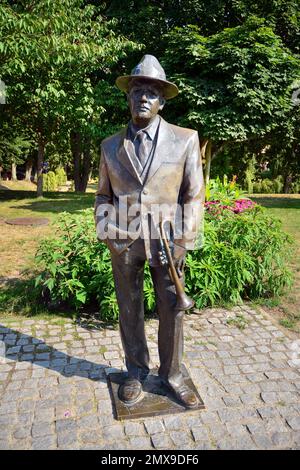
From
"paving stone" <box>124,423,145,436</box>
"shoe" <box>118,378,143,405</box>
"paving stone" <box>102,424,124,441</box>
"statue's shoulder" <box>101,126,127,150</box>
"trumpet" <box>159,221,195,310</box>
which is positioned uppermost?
"statue's shoulder" <box>101,126,127,150</box>

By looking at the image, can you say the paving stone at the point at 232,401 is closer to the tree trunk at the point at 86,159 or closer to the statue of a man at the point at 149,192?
the statue of a man at the point at 149,192

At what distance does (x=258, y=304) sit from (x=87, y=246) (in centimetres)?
258

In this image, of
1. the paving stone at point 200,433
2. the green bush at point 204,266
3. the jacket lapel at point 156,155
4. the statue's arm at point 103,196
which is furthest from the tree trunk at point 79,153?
the paving stone at point 200,433

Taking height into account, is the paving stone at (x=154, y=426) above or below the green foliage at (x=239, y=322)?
below

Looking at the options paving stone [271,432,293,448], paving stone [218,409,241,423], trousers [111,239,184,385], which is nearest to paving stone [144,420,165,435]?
trousers [111,239,184,385]

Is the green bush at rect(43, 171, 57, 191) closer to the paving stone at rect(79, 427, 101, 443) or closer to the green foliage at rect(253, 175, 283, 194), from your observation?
the green foliage at rect(253, 175, 283, 194)

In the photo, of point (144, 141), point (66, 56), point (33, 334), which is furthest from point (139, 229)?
point (66, 56)

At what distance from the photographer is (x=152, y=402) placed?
331 centimetres

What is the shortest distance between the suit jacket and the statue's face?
6.5 inches

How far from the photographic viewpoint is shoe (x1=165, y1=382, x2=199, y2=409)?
10.7 ft

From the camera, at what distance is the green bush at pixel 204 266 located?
5.08m

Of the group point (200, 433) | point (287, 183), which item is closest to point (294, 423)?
point (200, 433)

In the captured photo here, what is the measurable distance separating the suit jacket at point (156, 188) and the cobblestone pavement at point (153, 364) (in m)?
1.38
